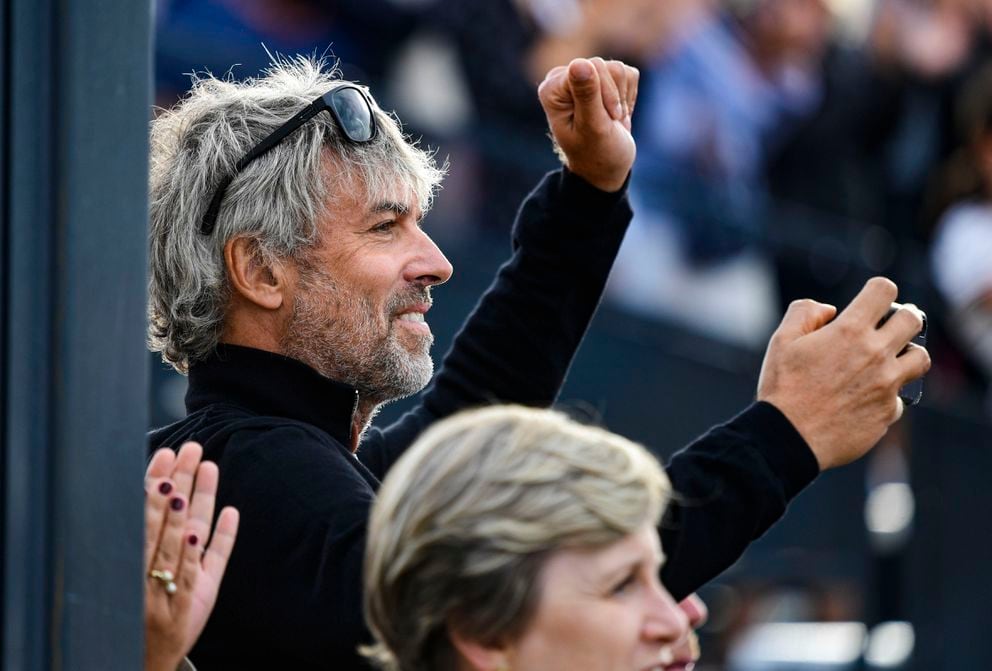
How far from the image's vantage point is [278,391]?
7.14 ft

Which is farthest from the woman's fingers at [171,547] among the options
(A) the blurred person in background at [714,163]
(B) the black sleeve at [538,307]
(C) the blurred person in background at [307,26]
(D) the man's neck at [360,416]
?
(A) the blurred person in background at [714,163]

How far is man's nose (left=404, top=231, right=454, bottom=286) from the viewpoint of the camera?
230cm

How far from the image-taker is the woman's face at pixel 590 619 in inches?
60.6

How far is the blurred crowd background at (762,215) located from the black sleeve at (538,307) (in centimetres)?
205

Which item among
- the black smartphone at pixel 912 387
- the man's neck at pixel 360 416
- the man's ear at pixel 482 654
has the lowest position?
the man's ear at pixel 482 654

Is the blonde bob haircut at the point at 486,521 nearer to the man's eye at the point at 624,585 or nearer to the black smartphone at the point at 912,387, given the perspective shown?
the man's eye at the point at 624,585

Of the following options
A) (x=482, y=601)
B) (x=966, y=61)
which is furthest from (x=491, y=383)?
(x=966, y=61)

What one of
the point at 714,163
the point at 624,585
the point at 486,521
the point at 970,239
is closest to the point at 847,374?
the point at 624,585

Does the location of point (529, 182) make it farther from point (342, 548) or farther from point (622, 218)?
point (342, 548)

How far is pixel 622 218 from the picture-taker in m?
2.53

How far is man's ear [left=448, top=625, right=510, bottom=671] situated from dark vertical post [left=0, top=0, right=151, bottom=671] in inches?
11.9

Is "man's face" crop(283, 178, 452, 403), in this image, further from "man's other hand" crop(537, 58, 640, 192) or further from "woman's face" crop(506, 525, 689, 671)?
"woman's face" crop(506, 525, 689, 671)

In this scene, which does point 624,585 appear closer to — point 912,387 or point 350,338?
point 912,387

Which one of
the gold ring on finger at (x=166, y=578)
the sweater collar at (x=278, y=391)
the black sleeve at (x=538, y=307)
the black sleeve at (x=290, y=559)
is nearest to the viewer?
the gold ring on finger at (x=166, y=578)
